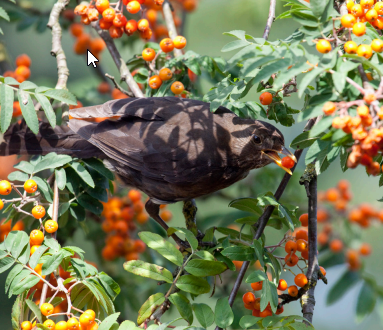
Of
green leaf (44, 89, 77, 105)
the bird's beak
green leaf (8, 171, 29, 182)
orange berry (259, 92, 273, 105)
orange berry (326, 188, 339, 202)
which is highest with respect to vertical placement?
orange berry (259, 92, 273, 105)

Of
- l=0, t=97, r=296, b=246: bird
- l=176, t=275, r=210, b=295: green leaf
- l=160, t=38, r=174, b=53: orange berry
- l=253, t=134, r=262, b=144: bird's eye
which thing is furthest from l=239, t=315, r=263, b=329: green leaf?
l=160, t=38, r=174, b=53: orange berry

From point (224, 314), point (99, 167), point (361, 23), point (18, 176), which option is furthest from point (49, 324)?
point (361, 23)

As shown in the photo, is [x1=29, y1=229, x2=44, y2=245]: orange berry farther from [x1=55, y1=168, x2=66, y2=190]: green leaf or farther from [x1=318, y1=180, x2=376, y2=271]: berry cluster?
[x1=318, y1=180, x2=376, y2=271]: berry cluster

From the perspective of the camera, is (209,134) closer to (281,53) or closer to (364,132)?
(281,53)

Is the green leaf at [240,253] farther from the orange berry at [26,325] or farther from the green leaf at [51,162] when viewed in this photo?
the green leaf at [51,162]

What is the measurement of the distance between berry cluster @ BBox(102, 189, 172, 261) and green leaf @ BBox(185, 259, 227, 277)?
5.82 ft

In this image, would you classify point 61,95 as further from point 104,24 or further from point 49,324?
point 49,324

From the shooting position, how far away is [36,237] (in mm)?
2754

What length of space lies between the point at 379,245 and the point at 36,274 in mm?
5870

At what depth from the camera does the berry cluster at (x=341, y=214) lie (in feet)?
14.2

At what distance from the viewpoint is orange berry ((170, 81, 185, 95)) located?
3658 mm

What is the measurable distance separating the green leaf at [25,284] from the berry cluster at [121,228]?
1.82 m

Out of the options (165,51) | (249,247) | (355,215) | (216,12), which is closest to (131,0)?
(165,51)

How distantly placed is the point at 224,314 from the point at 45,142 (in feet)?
7.30
